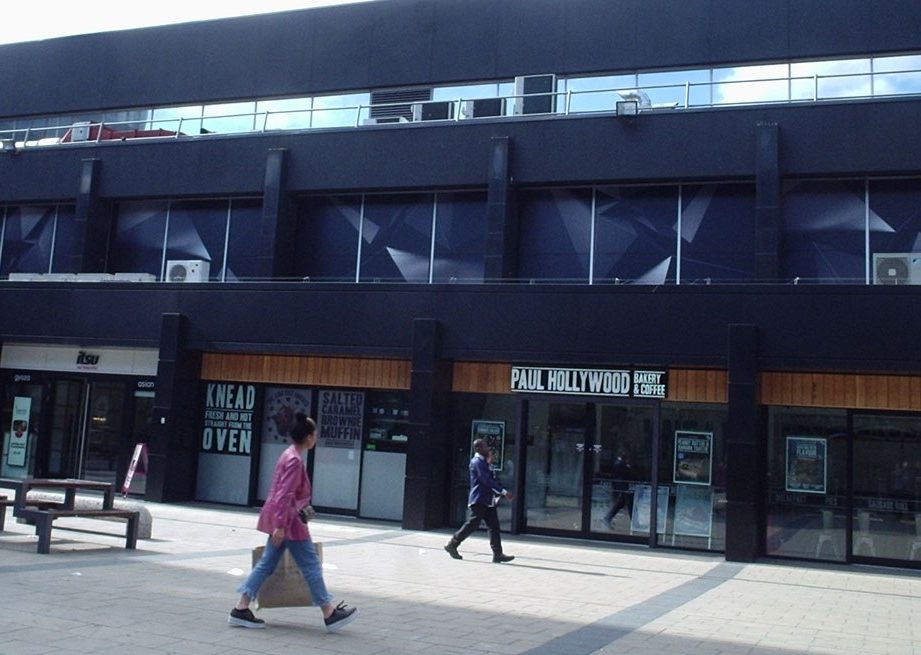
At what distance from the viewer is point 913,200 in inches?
669

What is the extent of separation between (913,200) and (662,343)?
16.9ft

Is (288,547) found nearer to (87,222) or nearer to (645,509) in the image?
(645,509)

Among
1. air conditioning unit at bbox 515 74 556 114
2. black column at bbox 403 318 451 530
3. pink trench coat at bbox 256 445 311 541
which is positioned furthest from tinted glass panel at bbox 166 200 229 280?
pink trench coat at bbox 256 445 311 541

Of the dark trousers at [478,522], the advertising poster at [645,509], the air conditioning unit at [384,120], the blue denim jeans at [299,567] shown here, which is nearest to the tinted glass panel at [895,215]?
the advertising poster at [645,509]

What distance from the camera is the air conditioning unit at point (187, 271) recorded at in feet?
69.7

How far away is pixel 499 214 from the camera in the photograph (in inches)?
734

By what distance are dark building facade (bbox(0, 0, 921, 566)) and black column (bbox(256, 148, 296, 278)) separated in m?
0.07

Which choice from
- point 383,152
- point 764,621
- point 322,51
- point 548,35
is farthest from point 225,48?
point 764,621

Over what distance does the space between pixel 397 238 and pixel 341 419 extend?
3907mm

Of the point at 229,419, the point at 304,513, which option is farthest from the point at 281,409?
the point at 304,513

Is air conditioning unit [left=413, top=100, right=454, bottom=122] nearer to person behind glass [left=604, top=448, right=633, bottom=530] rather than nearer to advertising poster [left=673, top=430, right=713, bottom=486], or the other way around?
person behind glass [left=604, top=448, right=633, bottom=530]

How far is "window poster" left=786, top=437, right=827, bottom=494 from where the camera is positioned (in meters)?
15.8

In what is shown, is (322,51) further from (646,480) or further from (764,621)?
(764,621)

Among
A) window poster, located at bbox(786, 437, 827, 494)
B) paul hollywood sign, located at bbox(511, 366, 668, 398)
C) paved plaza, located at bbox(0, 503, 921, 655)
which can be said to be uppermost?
paul hollywood sign, located at bbox(511, 366, 668, 398)
